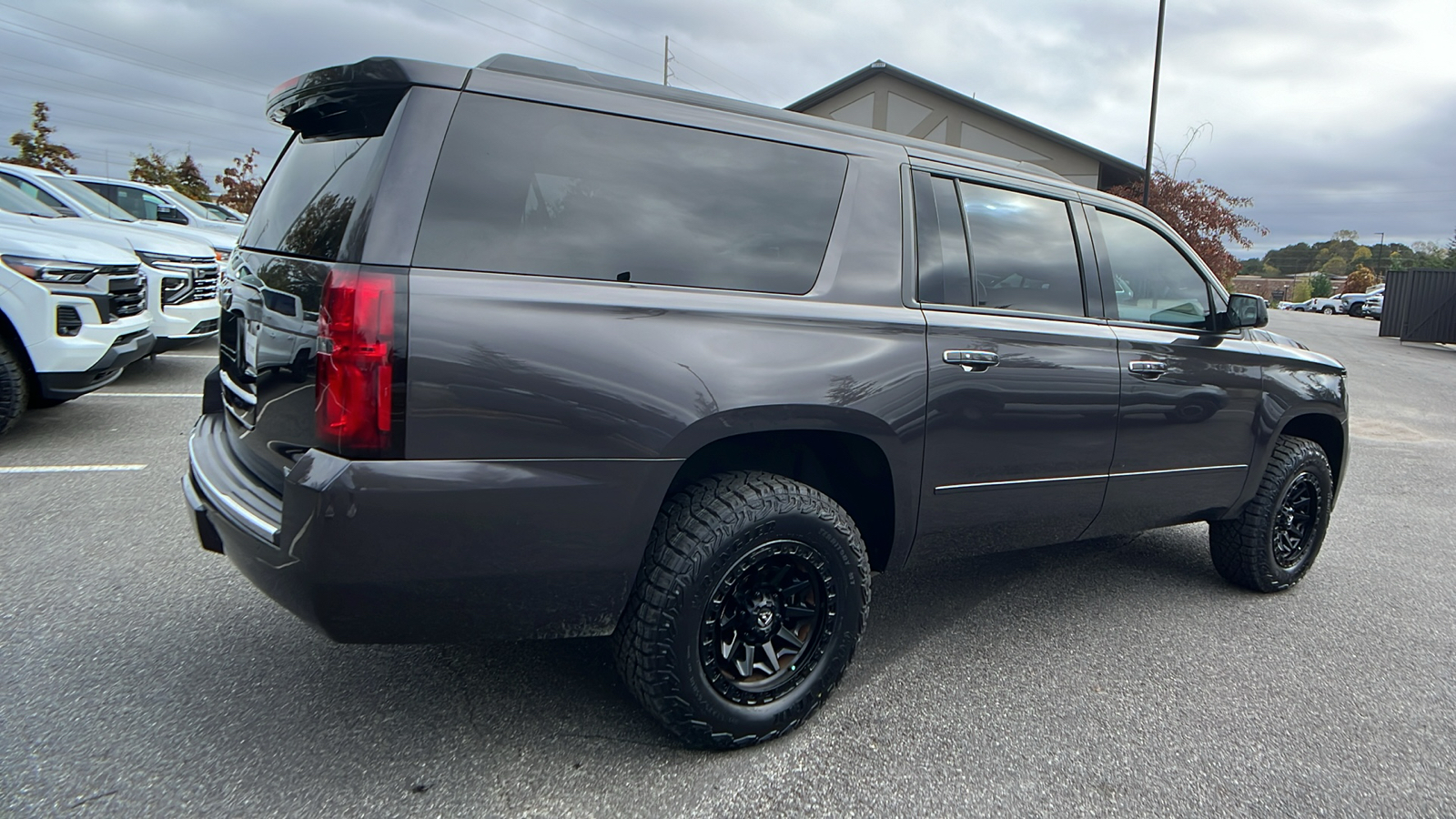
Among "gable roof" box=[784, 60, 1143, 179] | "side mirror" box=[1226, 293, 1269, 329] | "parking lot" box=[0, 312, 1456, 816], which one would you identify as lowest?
"parking lot" box=[0, 312, 1456, 816]

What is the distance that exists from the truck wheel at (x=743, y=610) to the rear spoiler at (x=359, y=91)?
49.2 inches

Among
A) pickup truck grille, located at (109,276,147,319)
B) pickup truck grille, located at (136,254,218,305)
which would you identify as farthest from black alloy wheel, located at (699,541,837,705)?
pickup truck grille, located at (136,254,218,305)

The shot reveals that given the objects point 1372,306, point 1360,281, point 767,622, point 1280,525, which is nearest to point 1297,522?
point 1280,525

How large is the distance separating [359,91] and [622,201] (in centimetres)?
70

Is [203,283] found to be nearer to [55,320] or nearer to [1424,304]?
[55,320]

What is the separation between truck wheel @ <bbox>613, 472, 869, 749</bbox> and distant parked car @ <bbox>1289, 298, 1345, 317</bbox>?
59761 mm

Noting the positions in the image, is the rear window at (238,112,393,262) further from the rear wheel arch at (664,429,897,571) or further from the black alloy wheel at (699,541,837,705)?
the black alloy wheel at (699,541,837,705)

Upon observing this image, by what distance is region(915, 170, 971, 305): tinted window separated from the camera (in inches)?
115

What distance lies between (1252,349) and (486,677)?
3.40 metres

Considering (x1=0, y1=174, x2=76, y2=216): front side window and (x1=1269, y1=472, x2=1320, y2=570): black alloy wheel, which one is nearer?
(x1=1269, y1=472, x2=1320, y2=570): black alloy wheel

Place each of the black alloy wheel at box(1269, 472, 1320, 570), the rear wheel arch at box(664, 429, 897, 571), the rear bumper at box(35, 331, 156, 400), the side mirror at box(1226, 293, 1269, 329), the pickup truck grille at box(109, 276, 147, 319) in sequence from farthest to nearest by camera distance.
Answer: the pickup truck grille at box(109, 276, 147, 319), the rear bumper at box(35, 331, 156, 400), the black alloy wheel at box(1269, 472, 1320, 570), the side mirror at box(1226, 293, 1269, 329), the rear wheel arch at box(664, 429, 897, 571)

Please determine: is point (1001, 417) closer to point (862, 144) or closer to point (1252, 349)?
point (862, 144)

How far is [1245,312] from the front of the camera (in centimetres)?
377

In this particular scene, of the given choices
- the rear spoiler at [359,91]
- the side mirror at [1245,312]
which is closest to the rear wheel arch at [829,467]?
the rear spoiler at [359,91]
